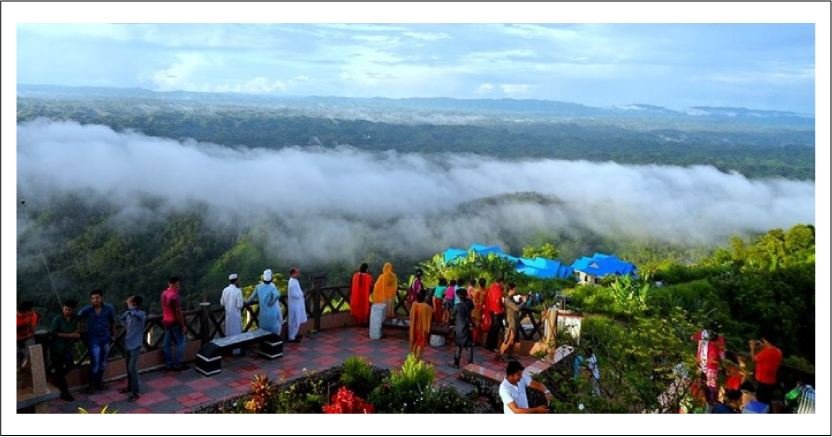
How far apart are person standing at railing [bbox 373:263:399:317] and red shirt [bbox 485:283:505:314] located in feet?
5.22

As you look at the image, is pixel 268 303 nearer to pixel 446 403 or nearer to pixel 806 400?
pixel 446 403

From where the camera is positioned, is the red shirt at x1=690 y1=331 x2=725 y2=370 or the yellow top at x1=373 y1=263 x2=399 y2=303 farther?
the yellow top at x1=373 y1=263 x2=399 y2=303

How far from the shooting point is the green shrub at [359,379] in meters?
6.96

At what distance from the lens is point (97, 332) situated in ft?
21.3

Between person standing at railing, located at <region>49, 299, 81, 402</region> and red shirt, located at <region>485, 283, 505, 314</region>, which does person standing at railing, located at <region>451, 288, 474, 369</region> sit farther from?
person standing at railing, located at <region>49, 299, 81, 402</region>

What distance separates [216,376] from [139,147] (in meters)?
19.3

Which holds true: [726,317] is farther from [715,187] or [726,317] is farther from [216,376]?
[715,187]

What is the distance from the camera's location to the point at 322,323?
9461 millimetres

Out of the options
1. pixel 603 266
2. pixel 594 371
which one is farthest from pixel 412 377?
pixel 603 266

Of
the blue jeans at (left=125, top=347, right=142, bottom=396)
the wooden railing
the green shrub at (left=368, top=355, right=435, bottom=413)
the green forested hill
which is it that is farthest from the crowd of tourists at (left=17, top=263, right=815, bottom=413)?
the green forested hill

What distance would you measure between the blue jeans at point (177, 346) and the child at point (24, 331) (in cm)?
152

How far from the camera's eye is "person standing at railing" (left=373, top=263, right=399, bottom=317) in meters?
9.30

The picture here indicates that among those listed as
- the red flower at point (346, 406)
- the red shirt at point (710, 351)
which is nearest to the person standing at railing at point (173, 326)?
the red flower at point (346, 406)

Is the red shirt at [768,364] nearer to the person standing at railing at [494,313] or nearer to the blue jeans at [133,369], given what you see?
the person standing at railing at [494,313]
